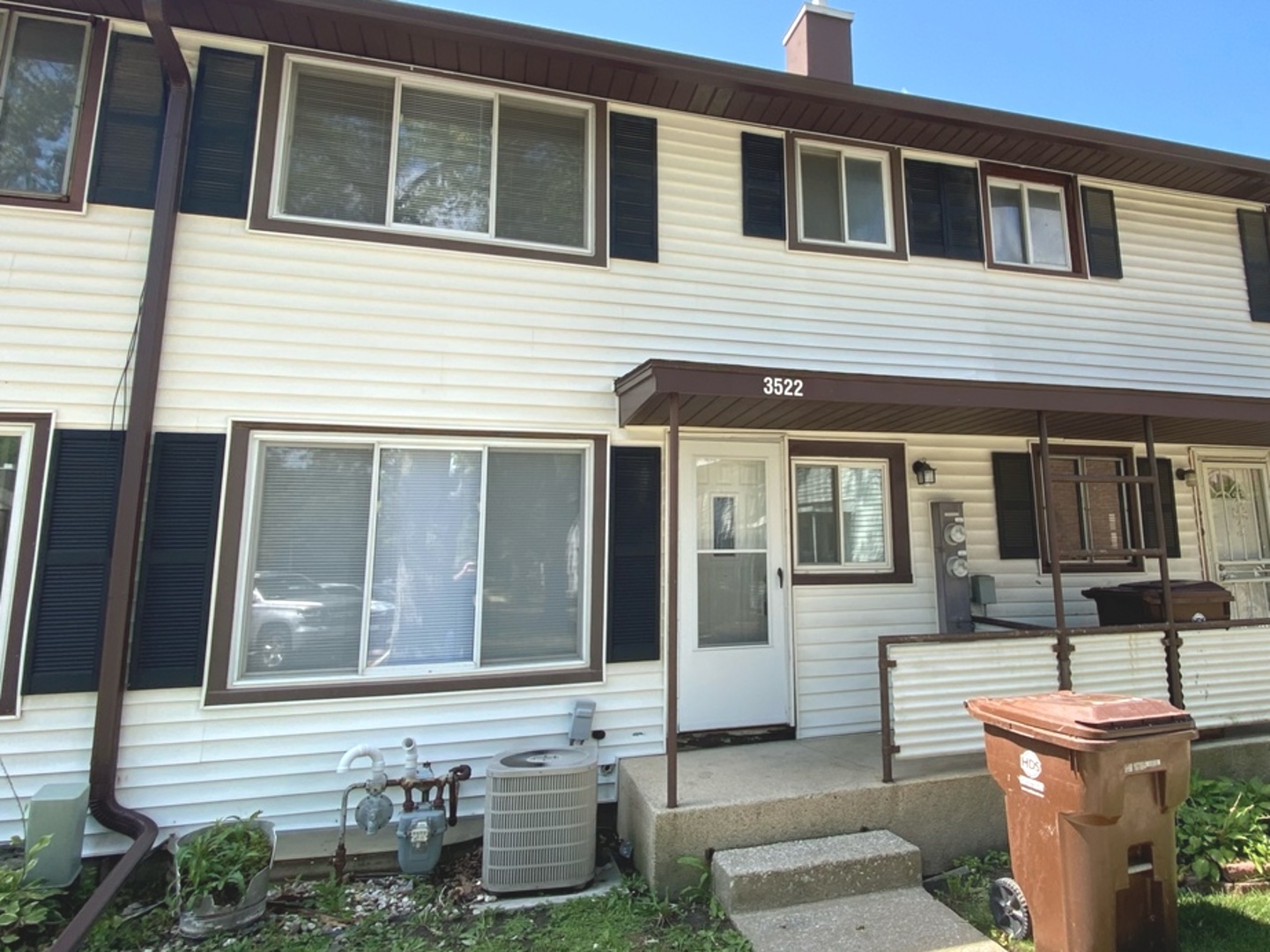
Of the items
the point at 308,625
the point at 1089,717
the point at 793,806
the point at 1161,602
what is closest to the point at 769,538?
the point at 793,806

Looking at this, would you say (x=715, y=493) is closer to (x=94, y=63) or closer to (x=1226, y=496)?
(x=94, y=63)

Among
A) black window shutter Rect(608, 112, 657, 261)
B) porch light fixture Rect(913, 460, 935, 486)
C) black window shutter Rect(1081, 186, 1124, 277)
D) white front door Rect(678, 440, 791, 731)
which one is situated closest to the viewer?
white front door Rect(678, 440, 791, 731)

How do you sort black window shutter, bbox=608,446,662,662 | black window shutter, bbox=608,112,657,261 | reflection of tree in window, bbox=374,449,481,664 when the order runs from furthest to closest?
black window shutter, bbox=608,112,657,261, black window shutter, bbox=608,446,662,662, reflection of tree in window, bbox=374,449,481,664

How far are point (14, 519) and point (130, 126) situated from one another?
7.98 ft

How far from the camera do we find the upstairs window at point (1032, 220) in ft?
18.9

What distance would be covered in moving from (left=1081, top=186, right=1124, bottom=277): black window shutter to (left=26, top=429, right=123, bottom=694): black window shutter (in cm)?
766

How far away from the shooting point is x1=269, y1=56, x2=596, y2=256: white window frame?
423cm

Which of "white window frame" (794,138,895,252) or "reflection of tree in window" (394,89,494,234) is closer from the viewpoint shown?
"reflection of tree in window" (394,89,494,234)

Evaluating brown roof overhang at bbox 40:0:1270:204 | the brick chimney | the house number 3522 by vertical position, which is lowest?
the house number 3522

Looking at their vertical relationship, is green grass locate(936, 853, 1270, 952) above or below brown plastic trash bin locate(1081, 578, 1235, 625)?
below

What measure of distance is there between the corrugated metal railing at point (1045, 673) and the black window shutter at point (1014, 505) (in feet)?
3.18

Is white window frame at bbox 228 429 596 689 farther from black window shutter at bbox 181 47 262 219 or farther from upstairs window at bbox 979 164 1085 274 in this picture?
upstairs window at bbox 979 164 1085 274

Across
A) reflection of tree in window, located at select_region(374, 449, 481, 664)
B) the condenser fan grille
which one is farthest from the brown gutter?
the condenser fan grille

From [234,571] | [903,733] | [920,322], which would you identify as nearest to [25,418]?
[234,571]
